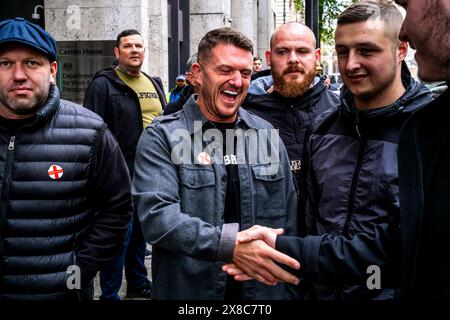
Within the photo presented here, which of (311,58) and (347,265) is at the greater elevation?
(311,58)

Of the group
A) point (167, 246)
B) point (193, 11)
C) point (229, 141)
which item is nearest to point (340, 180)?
point (229, 141)

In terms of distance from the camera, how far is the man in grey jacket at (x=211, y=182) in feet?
9.88

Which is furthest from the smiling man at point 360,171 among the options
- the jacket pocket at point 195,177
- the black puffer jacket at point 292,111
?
the black puffer jacket at point 292,111

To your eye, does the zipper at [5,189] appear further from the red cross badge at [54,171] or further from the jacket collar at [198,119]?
the jacket collar at [198,119]

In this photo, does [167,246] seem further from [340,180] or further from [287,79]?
[287,79]

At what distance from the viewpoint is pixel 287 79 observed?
14.3 ft

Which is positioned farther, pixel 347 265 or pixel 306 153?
pixel 306 153

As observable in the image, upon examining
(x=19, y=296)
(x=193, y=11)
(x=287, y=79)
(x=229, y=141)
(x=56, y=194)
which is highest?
(x=193, y=11)

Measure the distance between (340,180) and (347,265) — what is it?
0.42m

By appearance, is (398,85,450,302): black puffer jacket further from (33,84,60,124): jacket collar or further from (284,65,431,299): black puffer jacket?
(33,84,60,124): jacket collar

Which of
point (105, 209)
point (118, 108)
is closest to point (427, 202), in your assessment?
point (105, 209)

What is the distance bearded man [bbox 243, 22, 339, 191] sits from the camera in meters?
4.25

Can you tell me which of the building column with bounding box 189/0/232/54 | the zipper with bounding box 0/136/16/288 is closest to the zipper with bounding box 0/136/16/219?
the zipper with bounding box 0/136/16/288

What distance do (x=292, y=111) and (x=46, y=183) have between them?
1.87 meters
